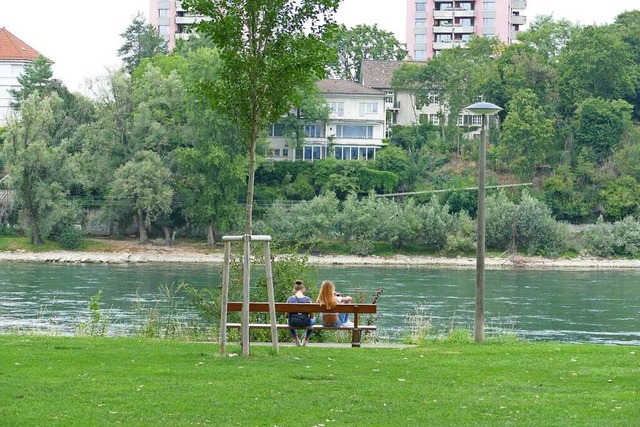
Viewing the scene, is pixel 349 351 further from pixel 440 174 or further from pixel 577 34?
pixel 577 34

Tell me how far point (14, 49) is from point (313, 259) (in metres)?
51.2

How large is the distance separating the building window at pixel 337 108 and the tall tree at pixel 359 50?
15.6 metres

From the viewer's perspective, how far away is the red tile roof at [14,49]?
110125 millimetres

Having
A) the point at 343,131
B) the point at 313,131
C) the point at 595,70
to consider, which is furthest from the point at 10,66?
the point at 595,70

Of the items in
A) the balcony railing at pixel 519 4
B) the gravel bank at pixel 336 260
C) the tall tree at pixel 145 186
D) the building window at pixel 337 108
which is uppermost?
the balcony railing at pixel 519 4

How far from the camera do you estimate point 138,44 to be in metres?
109

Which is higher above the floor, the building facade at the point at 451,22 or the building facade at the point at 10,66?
the building facade at the point at 451,22

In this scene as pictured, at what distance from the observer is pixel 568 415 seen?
1168 cm

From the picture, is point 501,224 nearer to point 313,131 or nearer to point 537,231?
point 537,231

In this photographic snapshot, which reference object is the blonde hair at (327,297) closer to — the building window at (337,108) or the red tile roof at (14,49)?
the building window at (337,108)

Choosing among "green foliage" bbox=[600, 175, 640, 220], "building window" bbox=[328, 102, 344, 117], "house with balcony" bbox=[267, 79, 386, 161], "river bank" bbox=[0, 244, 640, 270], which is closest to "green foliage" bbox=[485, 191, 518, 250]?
"river bank" bbox=[0, 244, 640, 270]

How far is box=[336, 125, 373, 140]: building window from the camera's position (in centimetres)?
9288

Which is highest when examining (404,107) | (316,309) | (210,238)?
(404,107)

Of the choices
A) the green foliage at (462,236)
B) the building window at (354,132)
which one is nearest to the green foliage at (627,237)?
A: the green foliage at (462,236)
